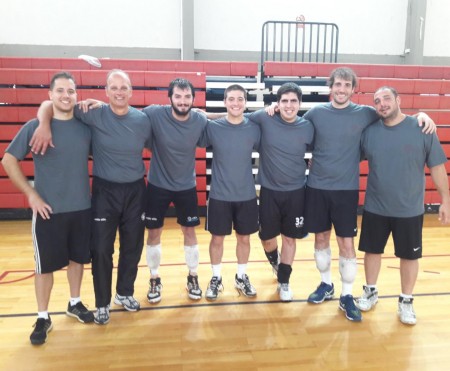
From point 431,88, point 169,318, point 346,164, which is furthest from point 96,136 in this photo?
point 431,88

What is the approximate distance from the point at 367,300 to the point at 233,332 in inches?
43.6

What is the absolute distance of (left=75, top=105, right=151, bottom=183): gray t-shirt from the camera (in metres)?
2.55

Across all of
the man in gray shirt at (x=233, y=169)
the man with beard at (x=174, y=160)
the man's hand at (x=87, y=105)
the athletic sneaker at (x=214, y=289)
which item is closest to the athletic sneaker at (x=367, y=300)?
the man in gray shirt at (x=233, y=169)

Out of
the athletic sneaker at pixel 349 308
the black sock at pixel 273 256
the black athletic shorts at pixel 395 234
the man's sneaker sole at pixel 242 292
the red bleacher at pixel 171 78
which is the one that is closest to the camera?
the black athletic shorts at pixel 395 234

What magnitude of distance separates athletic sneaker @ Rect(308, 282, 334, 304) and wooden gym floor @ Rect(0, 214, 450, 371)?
0.17ft

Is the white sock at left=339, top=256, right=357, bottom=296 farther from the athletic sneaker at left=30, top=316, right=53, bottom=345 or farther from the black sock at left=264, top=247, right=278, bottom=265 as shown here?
the athletic sneaker at left=30, top=316, right=53, bottom=345

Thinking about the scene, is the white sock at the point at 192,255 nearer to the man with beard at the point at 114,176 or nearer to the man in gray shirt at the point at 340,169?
the man with beard at the point at 114,176

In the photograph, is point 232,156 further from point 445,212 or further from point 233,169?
point 445,212

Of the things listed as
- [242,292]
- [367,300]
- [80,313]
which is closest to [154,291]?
[80,313]

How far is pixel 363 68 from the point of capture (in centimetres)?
649

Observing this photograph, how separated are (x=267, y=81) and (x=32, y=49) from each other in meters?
4.17

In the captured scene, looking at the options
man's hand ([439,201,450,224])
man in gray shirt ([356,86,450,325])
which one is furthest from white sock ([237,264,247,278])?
man's hand ([439,201,450,224])

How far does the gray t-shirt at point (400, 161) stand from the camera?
2.59 metres

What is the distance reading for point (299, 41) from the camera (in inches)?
292
